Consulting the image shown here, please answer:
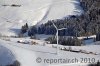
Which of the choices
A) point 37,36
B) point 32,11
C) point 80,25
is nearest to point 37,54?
point 37,36

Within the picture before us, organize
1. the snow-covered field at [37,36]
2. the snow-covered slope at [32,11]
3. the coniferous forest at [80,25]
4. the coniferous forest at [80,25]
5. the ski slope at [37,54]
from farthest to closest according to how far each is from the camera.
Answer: the snow-covered slope at [32,11], the coniferous forest at [80,25], the coniferous forest at [80,25], the snow-covered field at [37,36], the ski slope at [37,54]

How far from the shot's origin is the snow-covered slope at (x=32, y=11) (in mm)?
74938

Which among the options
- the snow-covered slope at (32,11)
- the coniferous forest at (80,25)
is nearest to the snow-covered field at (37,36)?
the snow-covered slope at (32,11)

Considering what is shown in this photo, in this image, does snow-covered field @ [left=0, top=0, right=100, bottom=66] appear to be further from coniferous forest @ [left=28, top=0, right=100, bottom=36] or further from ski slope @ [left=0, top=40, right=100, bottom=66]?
coniferous forest @ [left=28, top=0, right=100, bottom=36]

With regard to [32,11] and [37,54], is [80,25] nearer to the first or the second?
[32,11]

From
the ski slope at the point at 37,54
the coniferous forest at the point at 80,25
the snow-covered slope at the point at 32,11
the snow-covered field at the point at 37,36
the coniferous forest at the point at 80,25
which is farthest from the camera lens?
the snow-covered slope at the point at 32,11

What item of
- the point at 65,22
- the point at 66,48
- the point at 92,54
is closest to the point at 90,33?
the point at 65,22

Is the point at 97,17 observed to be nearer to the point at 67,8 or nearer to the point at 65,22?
the point at 65,22

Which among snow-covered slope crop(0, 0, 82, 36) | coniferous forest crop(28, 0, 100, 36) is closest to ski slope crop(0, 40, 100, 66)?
coniferous forest crop(28, 0, 100, 36)

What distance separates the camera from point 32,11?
270 ft

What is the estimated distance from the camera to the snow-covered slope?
246ft

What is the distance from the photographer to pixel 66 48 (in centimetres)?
4616

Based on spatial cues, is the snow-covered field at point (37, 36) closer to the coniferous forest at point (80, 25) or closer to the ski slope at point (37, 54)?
the ski slope at point (37, 54)

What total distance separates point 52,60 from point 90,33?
1986 cm
